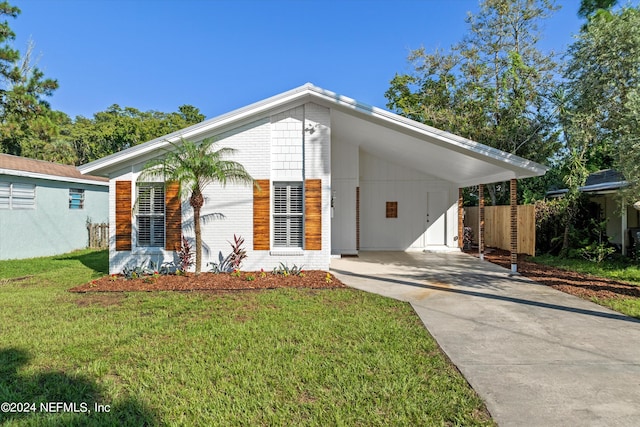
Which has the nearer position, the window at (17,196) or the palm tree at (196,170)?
the palm tree at (196,170)

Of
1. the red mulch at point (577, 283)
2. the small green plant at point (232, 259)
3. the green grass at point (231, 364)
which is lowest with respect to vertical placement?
the green grass at point (231, 364)

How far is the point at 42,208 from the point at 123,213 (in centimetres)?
658

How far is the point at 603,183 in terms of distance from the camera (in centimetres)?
1183

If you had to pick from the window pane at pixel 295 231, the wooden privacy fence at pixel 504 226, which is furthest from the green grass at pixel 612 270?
the window pane at pixel 295 231

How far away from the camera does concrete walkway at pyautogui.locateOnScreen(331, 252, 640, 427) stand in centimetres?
284

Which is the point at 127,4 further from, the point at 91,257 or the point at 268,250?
the point at 268,250

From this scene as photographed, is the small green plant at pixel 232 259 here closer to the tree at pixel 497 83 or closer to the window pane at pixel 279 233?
the window pane at pixel 279 233

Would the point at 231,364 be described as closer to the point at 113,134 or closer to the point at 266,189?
the point at 266,189

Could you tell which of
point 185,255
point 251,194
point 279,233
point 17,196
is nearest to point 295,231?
point 279,233

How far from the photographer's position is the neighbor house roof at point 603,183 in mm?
9984

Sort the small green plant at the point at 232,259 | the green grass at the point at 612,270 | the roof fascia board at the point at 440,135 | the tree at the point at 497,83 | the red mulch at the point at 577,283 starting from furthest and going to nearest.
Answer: the tree at the point at 497,83 < the small green plant at the point at 232,259 < the roof fascia board at the point at 440,135 < the red mulch at the point at 577,283 < the green grass at the point at 612,270

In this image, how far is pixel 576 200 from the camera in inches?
432

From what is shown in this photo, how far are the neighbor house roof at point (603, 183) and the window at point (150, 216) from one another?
11.3 m

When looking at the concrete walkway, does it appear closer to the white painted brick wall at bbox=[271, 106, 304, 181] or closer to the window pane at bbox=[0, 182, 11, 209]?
the white painted brick wall at bbox=[271, 106, 304, 181]
